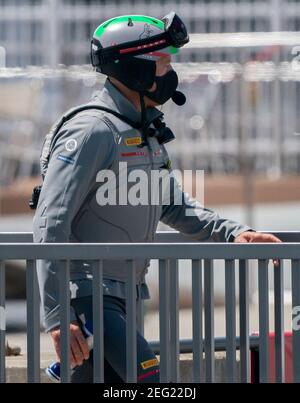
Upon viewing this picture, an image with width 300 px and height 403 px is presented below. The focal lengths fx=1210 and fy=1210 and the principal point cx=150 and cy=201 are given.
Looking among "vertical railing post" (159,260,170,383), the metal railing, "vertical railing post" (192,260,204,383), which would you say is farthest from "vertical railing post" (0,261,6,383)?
"vertical railing post" (192,260,204,383)

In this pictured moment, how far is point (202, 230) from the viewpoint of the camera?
4457 millimetres

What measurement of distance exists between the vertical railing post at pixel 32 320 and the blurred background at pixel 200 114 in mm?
6702

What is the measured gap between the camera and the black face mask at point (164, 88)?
4.23 m

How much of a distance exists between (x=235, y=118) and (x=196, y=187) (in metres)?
2.17

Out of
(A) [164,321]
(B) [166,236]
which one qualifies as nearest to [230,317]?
(A) [164,321]

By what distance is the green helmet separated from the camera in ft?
13.6

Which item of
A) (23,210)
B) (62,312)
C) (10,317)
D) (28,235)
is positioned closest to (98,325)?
(62,312)

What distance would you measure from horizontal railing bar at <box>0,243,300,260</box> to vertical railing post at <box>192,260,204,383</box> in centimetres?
5

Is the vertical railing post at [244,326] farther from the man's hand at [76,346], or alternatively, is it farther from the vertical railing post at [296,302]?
the man's hand at [76,346]

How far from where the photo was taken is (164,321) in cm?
369

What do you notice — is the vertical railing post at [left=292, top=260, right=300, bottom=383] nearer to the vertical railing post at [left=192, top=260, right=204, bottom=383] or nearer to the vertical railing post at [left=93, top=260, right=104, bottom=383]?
the vertical railing post at [left=192, top=260, right=204, bottom=383]

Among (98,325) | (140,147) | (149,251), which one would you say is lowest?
(98,325)

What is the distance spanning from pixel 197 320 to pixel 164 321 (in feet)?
0.33
